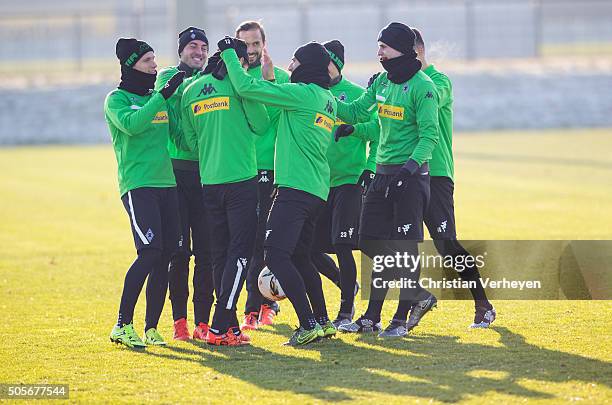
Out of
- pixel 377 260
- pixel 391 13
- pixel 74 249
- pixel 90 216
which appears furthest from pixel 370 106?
pixel 391 13

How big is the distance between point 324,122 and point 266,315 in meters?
2.12

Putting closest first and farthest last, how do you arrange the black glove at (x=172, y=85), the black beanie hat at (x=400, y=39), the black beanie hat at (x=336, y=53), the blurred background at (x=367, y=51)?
1. the black glove at (x=172, y=85)
2. the black beanie hat at (x=400, y=39)
3. the black beanie hat at (x=336, y=53)
4. the blurred background at (x=367, y=51)

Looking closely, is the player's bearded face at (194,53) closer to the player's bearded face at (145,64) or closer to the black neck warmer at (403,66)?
the player's bearded face at (145,64)

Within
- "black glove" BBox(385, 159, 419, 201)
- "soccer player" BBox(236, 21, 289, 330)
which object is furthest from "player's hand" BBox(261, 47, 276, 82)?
"black glove" BBox(385, 159, 419, 201)

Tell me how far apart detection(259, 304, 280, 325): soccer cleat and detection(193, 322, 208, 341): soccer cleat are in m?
0.81

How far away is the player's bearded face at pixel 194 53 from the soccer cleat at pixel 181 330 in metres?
2.09

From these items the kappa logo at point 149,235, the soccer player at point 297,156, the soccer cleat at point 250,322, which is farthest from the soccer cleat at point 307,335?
the kappa logo at point 149,235

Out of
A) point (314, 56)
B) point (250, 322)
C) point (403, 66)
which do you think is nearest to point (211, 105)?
point (314, 56)

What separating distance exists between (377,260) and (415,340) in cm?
83

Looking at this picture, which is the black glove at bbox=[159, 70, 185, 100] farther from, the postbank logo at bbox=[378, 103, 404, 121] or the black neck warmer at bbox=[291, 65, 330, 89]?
the postbank logo at bbox=[378, 103, 404, 121]

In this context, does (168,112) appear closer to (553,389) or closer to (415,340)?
(415,340)

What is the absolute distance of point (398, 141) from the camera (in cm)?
922

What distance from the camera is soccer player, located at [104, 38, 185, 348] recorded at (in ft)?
29.2

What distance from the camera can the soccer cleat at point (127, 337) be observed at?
8859 mm
